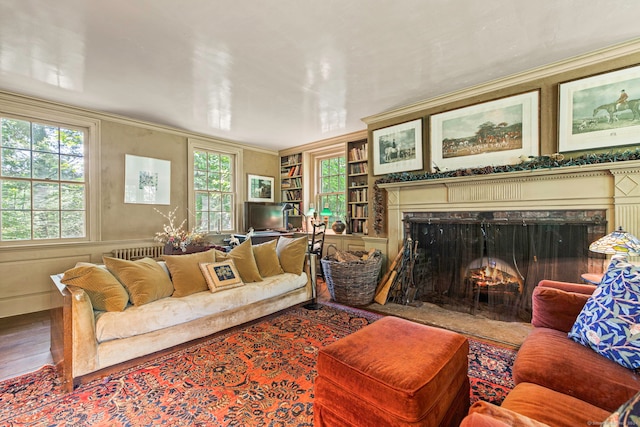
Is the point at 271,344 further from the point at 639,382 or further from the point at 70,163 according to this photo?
the point at 70,163

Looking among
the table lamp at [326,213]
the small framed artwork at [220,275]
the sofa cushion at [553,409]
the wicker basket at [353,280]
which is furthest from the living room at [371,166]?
the sofa cushion at [553,409]

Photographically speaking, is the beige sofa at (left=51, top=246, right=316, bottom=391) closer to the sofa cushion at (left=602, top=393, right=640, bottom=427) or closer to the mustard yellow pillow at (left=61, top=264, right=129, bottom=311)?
the mustard yellow pillow at (left=61, top=264, right=129, bottom=311)

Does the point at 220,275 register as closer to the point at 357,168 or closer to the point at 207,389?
the point at 207,389

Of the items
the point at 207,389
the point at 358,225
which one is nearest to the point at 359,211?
the point at 358,225

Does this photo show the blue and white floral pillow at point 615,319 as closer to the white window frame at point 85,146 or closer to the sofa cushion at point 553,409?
the sofa cushion at point 553,409

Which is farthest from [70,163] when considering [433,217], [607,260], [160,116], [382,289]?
[607,260]

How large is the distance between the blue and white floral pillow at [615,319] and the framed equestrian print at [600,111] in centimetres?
162

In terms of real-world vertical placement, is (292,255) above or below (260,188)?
below

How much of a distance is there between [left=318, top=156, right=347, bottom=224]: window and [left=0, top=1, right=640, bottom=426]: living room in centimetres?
10

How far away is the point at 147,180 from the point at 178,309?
2.84 meters

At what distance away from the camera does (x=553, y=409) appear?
3.29 ft

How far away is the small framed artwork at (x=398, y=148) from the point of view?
375 cm

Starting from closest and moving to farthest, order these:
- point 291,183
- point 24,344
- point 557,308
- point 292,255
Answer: point 557,308, point 24,344, point 292,255, point 291,183

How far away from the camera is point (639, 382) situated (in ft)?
3.87
